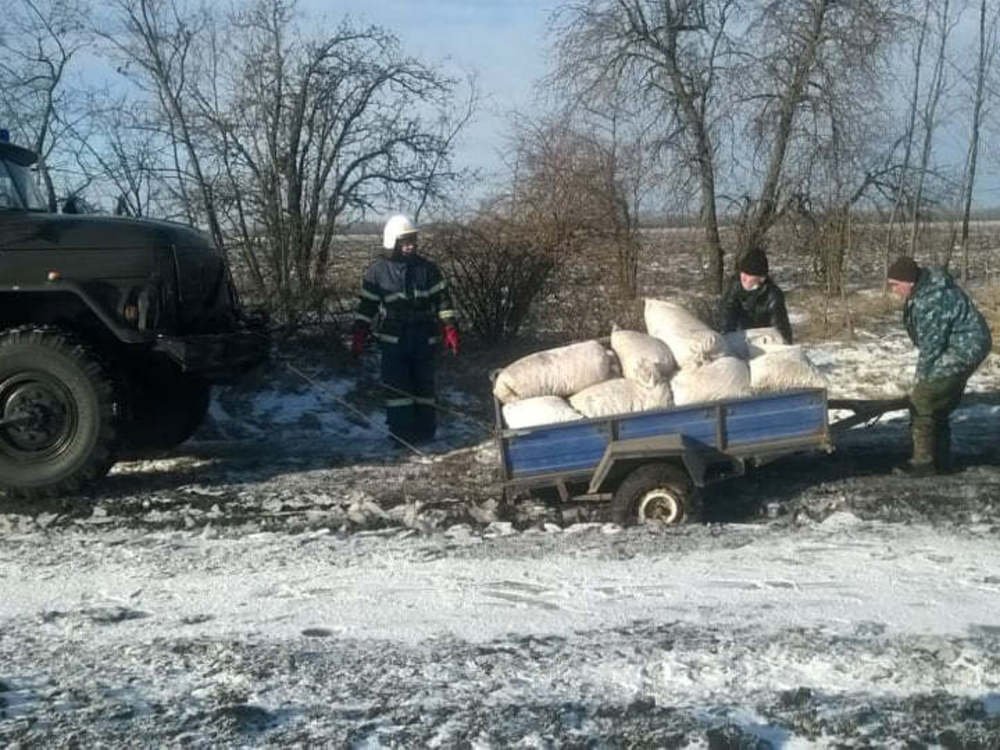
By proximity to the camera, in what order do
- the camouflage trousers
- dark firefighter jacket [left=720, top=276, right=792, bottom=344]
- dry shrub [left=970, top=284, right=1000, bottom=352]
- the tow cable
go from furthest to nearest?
dry shrub [left=970, top=284, right=1000, bottom=352]
the tow cable
dark firefighter jacket [left=720, top=276, right=792, bottom=344]
the camouflage trousers

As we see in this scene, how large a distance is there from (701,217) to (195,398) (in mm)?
8784

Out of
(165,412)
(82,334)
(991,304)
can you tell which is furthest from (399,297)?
(991,304)

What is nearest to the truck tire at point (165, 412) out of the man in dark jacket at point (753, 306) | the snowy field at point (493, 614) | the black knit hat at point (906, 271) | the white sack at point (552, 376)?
the snowy field at point (493, 614)

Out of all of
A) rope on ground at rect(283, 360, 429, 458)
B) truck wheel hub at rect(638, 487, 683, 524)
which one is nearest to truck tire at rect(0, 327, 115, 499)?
rope on ground at rect(283, 360, 429, 458)

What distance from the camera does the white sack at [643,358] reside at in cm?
649

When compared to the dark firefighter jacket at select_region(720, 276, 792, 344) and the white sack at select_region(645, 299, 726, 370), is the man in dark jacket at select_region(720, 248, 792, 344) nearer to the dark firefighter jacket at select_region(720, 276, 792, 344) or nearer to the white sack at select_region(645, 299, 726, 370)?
the dark firefighter jacket at select_region(720, 276, 792, 344)

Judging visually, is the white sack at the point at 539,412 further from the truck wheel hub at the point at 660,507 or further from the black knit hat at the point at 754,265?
the black knit hat at the point at 754,265

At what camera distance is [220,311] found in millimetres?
8062

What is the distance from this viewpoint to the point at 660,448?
6152 mm

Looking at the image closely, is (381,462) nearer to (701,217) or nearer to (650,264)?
(650,264)

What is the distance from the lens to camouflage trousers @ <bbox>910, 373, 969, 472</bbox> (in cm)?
707

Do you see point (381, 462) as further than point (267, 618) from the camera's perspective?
Yes

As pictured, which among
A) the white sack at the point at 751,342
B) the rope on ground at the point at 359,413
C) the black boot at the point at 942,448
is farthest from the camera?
the rope on ground at the point at 359,413

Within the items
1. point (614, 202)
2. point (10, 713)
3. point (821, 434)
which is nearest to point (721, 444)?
point (821, 434)
